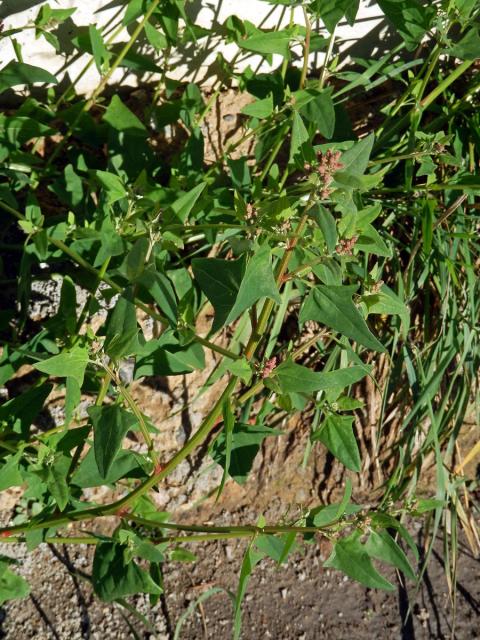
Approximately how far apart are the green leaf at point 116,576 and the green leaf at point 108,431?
0.41 meters

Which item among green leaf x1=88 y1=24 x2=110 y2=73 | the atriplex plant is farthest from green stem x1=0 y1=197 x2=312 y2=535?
green leaf x1=88 y1=24 x2=110 y2=73

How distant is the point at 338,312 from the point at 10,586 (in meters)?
1.01

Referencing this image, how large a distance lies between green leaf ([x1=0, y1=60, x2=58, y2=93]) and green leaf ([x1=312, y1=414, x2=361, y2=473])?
1005mm

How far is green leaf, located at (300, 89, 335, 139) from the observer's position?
169cm

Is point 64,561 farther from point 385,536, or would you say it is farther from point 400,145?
point 400,145

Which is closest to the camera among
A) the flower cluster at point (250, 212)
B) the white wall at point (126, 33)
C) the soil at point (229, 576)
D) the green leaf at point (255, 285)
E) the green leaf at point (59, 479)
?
the green leaf at point (255, 285)

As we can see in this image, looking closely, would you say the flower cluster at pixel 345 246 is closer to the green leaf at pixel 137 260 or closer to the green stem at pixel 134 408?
the green leaf at pixel 137 260

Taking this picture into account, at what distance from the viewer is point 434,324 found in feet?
8.03

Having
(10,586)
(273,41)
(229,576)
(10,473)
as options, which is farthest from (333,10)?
(229,576)

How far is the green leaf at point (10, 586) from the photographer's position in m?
1.68

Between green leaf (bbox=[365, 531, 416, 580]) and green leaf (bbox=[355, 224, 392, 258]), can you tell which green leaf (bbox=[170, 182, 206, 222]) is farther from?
green leaf (bbox=[365, 531, 416, 580])

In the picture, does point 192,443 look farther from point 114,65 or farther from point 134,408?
point 114,65

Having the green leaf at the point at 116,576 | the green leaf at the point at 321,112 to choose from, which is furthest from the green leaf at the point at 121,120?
the green leaf at the point at 116,576

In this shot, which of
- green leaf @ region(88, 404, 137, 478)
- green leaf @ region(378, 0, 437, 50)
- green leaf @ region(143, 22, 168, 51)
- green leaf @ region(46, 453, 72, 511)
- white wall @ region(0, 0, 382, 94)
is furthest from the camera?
white wall @ region(0, 0, 382, 94)
